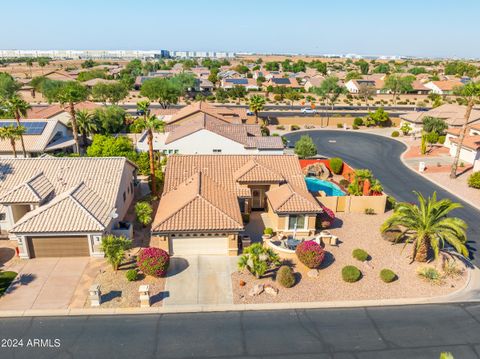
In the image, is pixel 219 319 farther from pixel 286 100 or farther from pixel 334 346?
pixel 286 100

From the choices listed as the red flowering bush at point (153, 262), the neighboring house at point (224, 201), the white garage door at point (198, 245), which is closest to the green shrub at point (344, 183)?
the neighboring house at point (224, 201)

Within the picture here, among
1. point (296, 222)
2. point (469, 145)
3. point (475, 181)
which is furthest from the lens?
point (469, 145)

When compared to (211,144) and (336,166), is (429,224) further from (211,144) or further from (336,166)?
(211,144)

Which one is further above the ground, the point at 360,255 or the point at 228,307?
the point at 360,255

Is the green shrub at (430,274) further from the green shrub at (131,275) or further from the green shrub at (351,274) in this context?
the green shrub at (131,275)

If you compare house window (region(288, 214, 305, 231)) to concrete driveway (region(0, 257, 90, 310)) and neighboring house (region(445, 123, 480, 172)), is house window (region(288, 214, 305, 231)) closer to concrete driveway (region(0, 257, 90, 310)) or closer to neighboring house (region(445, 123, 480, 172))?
concrete driveway (region(0, 257, 90, 310))

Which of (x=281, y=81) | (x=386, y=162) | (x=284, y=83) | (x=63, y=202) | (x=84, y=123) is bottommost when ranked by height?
(x=386, y=162)

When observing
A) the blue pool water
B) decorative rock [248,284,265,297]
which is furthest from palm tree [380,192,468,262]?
the blue pool water

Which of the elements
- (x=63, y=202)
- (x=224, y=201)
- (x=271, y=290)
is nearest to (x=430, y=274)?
(x=271, y=290)
